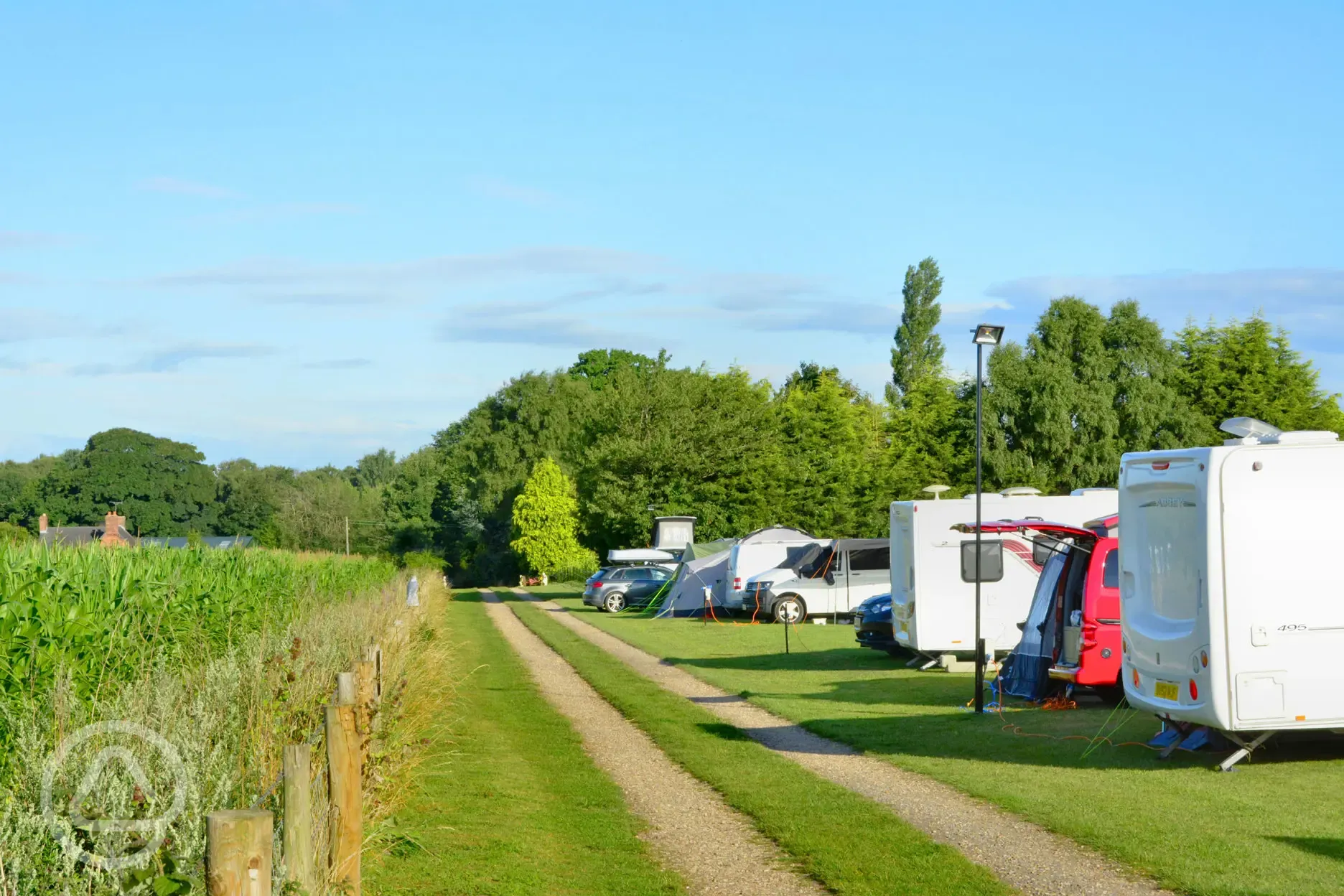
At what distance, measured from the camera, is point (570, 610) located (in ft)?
137

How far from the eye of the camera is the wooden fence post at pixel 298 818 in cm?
521

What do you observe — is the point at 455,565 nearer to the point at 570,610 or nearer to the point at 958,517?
the point at 570,610

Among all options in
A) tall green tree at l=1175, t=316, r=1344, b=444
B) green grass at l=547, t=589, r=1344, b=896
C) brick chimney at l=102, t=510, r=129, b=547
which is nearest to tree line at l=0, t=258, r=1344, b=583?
tall green tree at l=1175, t=316, r=1344, b=444

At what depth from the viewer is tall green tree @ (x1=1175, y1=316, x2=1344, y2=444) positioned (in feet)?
→ 168

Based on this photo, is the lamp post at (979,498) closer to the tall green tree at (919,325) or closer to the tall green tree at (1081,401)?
the tall green tree at (1081,401)

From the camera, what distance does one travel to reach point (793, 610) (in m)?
30.9

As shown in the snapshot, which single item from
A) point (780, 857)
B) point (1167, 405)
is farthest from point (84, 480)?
point (780, 857)

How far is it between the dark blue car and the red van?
17.4 ft

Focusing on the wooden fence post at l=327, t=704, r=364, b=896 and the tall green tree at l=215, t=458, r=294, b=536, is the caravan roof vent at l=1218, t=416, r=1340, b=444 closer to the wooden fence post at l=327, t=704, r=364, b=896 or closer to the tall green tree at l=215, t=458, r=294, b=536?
the wooden fence post at l=327, t=704, r=364, b=896

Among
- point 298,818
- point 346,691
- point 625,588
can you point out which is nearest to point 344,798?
point 346,691

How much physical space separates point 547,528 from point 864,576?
4084cm

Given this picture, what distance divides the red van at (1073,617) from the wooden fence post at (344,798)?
31.1 feet

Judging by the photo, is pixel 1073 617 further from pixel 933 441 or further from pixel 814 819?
pixel 933 441
